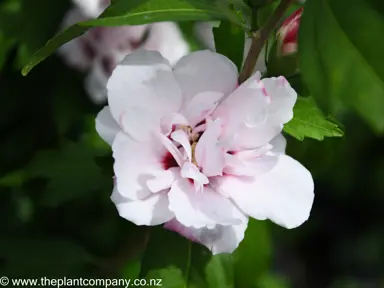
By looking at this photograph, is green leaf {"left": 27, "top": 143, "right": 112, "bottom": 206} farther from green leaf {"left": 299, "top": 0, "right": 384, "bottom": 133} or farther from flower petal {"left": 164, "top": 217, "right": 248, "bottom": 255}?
green leaf {"left": 299, "top": 0, "right": 384, "bottom": 133}

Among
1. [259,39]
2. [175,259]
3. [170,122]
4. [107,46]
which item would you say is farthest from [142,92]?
[107,46]

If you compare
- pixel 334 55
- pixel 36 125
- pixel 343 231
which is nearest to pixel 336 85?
pixel 334 55

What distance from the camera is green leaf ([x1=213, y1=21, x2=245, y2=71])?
0.81 m

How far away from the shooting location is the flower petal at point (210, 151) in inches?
26.5

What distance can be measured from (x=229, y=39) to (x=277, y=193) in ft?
0.67

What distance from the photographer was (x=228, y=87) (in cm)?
70

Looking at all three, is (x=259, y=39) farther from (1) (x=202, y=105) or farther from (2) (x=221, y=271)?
(2) (x=221, y=271)

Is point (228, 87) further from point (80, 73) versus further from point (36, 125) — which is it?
point (36, 125)

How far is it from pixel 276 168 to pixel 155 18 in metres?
0.19

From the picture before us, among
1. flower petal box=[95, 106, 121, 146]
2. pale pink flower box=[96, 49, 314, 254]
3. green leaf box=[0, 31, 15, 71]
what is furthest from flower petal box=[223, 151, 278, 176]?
green leaf box=[0, 31, 15, 71]

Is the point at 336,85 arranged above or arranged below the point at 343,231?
above

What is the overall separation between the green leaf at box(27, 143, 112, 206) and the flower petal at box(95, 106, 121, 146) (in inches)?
14.2

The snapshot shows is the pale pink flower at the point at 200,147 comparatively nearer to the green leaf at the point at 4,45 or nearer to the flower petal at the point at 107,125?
the flower petal at the point at 107,125

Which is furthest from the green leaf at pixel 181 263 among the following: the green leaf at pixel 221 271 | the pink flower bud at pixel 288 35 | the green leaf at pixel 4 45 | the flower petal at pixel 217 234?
the green leaf at pixel 4 45
